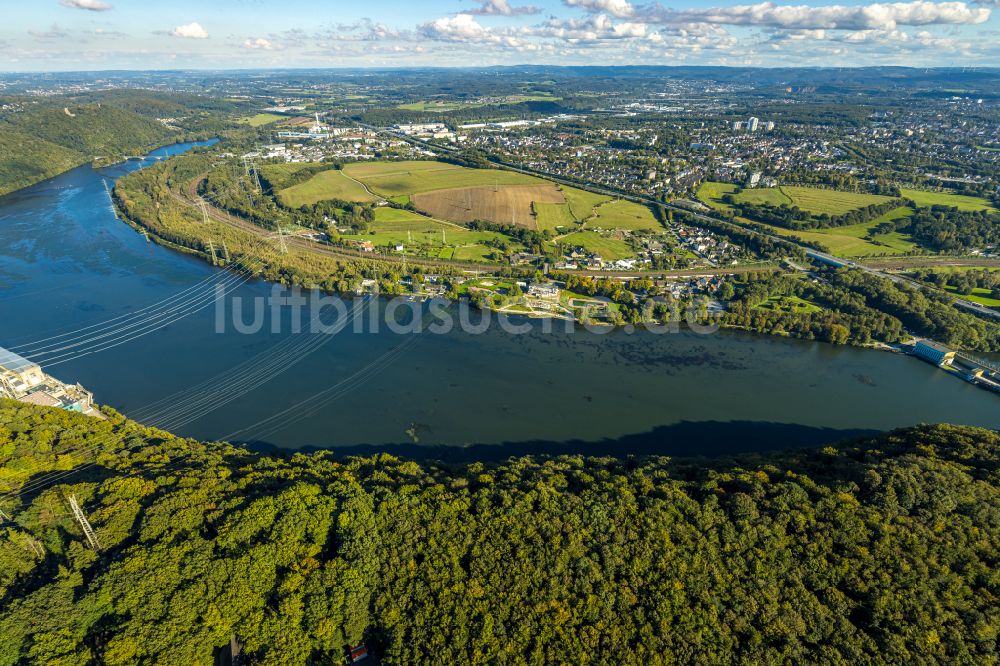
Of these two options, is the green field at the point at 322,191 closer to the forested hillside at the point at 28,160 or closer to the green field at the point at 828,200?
the forested hillside at the point at 28,160

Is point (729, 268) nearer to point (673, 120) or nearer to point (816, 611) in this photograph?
point (816, 611)

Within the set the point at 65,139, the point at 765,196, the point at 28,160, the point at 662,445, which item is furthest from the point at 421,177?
the point at 65,139

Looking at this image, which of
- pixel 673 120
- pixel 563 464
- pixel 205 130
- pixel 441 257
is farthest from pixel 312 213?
pixel 673 120

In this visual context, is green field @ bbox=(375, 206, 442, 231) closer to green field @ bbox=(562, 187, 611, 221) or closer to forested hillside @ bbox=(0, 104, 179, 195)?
green field @ bbox=(562, 187, 611, 221)

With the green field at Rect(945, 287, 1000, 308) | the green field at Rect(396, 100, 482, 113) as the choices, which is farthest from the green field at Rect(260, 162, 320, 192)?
the green field at Rect(396, 100, 482, 113)

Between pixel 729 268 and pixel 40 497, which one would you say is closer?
pixel 40 497

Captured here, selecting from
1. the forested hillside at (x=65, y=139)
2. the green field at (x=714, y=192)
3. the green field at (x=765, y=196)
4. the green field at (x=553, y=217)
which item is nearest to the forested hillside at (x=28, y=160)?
the forested hillside at (x=65, y=139)
